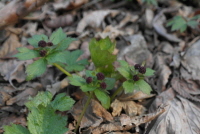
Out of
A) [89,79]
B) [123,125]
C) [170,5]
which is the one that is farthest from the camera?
[170,5]

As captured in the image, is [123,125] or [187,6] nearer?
[123,125]

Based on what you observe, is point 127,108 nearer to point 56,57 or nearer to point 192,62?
point 56,57

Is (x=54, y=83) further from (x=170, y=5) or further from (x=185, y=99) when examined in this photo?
(x=170, y=5)

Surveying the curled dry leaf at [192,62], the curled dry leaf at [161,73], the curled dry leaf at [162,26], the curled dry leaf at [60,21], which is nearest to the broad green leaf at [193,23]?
the curled dry leaf at [162,26]

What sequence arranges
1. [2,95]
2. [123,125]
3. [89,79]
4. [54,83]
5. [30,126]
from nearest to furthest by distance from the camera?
[30,126] → [89,79] → [123,125] → [2,95] → [54,83]

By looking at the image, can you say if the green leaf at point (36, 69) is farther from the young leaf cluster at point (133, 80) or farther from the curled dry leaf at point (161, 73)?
the curled dry leaf at point (161, 73)

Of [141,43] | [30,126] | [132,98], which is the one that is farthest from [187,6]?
[30,126]
